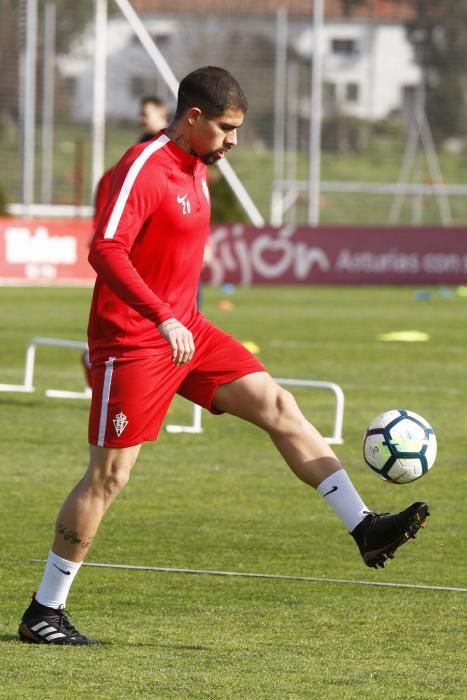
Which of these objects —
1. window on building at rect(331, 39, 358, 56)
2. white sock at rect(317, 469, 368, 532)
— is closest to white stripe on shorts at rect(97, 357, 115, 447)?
white sock at rect(317, 469, 368, 532)

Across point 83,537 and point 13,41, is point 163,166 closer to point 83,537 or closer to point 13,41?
point 83,537

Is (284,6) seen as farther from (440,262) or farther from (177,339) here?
(177,339)

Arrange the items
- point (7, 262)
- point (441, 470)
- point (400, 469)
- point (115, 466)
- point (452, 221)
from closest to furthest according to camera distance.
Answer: point (115, 466)
point (400, 469)
point (441, 470)
point (7, 262)
point (452, 221)

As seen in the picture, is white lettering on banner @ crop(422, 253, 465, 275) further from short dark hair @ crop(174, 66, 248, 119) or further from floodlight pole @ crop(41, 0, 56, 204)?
short dark hair @ crop(174, 66, 248, 119)

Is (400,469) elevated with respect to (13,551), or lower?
elevated

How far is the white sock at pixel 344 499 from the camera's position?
20.5 feet

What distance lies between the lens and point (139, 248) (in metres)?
6.05

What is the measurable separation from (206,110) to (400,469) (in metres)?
1.80

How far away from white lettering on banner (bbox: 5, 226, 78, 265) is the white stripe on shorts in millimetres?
25678

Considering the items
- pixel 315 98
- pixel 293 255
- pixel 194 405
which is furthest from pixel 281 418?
pixel 315 98

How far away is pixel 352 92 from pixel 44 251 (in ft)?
58.2

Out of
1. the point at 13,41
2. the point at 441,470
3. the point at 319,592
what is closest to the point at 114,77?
the point at 13,41

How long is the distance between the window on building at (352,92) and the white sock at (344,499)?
136 ft

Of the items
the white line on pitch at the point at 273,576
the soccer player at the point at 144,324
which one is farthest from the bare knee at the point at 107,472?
the white line on pitch at the point at 273,576
